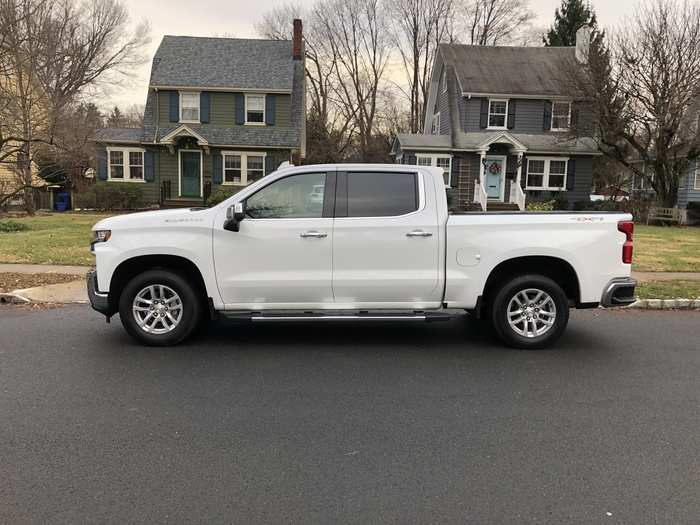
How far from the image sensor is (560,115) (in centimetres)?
3080

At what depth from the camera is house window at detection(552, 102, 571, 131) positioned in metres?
30.5

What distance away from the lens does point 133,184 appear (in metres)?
28.9

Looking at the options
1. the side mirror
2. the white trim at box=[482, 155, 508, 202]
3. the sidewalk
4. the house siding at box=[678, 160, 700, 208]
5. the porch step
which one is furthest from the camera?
the house siding at box=[678, 160, 700, 208]

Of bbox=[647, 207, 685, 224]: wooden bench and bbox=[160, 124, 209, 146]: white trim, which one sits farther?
bbox=[160, 124, 209, 146]: white trim

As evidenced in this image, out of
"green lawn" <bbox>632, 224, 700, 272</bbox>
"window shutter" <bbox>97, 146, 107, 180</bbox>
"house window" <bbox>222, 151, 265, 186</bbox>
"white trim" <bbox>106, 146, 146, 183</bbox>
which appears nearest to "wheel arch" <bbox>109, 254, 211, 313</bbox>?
"green lawn" <bbox>632, 224, 700, 272</bbox>

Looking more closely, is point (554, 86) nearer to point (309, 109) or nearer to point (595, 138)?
point (595, 138)

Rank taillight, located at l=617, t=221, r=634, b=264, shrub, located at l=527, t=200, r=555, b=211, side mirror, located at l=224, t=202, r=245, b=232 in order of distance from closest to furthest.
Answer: side mirror, located at l=224, t=202, r=245, b=232 < taillight, located at l=617, t=221, r=634, b=264 < shrub, located at l=527, t=200, r=555, b=211

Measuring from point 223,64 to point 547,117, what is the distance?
16.8 meters

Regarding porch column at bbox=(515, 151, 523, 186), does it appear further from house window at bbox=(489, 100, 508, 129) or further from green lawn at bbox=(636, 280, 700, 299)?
green lawn at bbox=(636, 280, 700, 299)

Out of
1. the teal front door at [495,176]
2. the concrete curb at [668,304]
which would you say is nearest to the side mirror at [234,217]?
the concrete curb at [668,304]

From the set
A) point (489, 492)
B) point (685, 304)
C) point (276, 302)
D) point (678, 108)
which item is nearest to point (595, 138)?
point (678, 108)

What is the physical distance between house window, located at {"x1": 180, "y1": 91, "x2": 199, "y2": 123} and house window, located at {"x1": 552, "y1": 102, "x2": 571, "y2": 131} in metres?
18.1

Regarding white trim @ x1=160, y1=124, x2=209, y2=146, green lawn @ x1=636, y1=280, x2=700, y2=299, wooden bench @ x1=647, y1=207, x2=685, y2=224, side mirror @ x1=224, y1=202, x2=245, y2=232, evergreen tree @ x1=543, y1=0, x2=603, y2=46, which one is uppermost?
evergreen tree @ x1=543, y1=0, x2=603, y2=46

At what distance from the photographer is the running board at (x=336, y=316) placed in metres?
6.23
